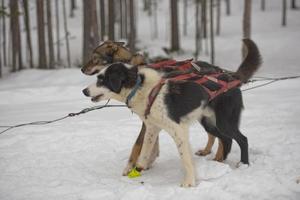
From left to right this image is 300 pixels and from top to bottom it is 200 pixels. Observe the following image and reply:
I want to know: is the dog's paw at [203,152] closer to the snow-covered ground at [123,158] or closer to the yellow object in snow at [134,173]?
the snow-covered ground at [123,158]

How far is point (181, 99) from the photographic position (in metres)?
4.53

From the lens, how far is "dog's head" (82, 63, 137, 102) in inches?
177

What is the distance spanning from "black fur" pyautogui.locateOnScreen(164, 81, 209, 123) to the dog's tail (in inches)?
38.6

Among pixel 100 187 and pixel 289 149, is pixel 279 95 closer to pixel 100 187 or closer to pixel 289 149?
pixel 289 149

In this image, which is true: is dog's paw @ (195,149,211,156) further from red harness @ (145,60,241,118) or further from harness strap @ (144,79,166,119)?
harness strap @ (144,79,166,119)

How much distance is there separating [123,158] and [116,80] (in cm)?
186

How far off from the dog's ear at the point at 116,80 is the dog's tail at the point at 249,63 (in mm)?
1723

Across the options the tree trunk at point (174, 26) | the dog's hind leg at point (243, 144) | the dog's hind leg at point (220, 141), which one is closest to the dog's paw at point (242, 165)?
the dog's hind leg at point (243, 144)

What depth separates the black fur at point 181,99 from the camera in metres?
4.51

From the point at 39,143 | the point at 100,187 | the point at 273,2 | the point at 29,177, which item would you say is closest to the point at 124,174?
the point at 100,187

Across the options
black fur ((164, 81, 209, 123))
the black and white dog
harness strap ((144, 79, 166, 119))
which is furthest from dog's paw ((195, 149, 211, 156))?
harness strap ((144, 79, 166, 119))

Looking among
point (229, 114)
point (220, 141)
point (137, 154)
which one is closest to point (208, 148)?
point (220, 141)

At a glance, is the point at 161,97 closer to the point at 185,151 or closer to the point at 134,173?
the point at 185,151

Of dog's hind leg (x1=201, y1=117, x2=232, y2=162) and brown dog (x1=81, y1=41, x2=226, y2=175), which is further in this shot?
dog's hind leg (x1=201, y1=117, x2=232, y2=162)
